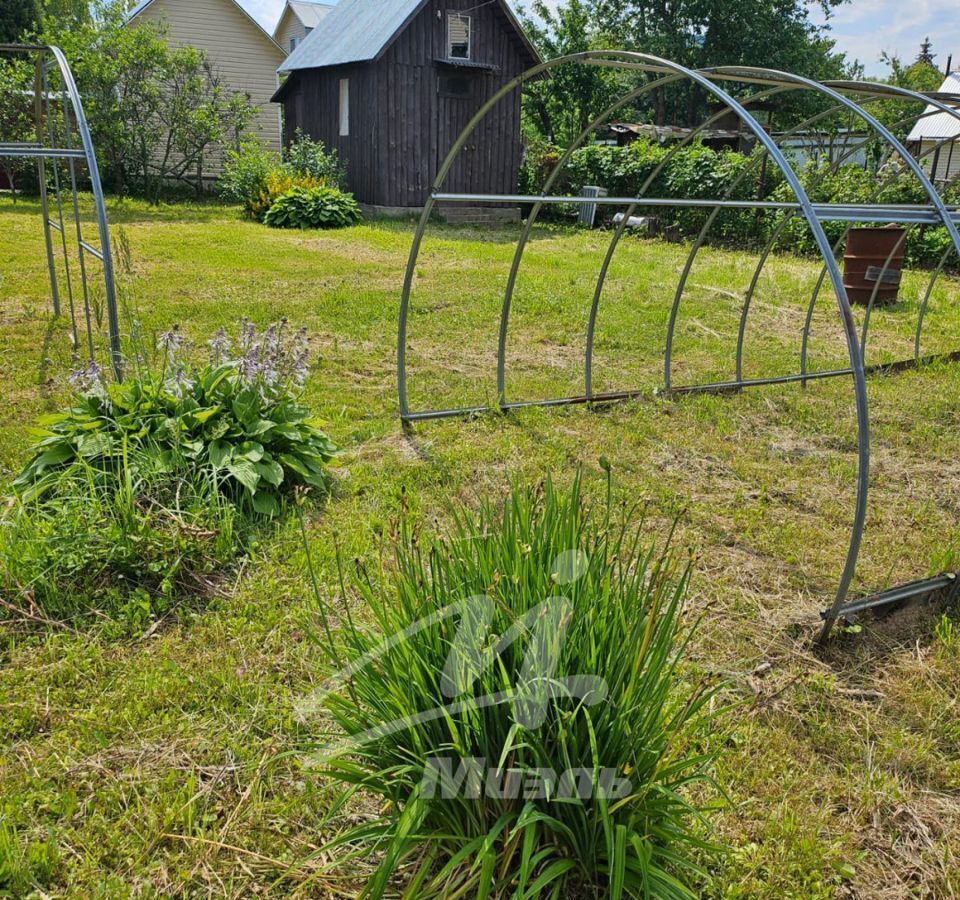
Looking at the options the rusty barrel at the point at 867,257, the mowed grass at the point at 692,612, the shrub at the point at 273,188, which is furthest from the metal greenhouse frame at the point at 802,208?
the shrub at the point at 273,188

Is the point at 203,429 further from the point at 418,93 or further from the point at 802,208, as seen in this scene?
the point at 418,93

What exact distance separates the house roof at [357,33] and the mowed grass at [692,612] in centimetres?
1006

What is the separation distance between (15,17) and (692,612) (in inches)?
1307

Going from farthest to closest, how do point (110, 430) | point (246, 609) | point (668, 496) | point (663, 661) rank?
point (668, 496) < point (110, 430) < point (246, 609) < point (663, 661)

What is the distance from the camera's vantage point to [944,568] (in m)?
3.63

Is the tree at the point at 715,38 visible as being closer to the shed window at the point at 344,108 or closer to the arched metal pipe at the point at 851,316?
the shed window at the point at 344,108

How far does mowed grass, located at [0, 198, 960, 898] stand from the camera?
231 cm

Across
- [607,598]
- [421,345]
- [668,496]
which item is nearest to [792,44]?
[421,345]

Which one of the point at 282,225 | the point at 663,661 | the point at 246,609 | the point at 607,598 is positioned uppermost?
the point at 282,225

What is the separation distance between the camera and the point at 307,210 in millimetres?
15703

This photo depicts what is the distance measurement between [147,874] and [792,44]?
4547cm

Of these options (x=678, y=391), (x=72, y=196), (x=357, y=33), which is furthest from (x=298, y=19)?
(x=678, y=391)

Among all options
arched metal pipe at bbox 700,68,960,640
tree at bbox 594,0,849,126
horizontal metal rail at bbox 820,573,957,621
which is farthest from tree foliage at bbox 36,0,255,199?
tree at bbox 594,0,849,126

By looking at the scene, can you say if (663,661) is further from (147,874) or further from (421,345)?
(421,345)
